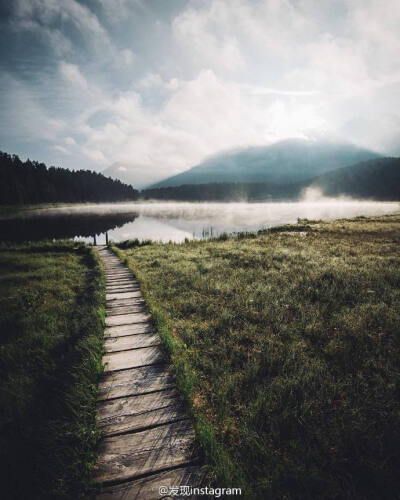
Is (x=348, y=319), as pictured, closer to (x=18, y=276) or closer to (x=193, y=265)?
(x=193, y=265)

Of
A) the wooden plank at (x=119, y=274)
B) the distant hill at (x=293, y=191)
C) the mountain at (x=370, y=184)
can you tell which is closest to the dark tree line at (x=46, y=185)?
the distant hill at (x=293, y=191)

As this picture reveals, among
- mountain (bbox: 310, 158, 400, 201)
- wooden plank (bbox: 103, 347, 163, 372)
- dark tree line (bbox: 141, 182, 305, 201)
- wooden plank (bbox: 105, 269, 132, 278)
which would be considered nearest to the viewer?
wooden plank (bbox: 103, 347, 163, 372)

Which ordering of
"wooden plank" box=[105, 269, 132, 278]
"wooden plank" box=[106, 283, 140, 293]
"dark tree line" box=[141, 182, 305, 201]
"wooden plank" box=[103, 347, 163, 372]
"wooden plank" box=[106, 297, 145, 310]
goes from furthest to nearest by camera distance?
"dark tree line" box=[141, 182, 305, 201] < "wooden plank" box=[105, 269, 132, 278] < "wooden plank" box=[106, 283, 140, 293] < "wooden plank" box=[106, 297, 145, 310] < "wooden plank" box=[103, 347, 163, 372]

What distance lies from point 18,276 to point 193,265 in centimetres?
848

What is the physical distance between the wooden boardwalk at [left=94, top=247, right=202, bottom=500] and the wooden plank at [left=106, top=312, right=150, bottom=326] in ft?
2.07

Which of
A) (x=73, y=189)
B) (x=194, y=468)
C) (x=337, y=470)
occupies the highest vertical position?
(x=73, y=189)

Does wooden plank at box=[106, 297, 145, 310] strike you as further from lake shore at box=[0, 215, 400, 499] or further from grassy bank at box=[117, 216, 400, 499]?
grassy bank at box=[117, 216, 400, 499]

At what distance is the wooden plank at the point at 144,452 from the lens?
2.67 metres

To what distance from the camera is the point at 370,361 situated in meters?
4.46

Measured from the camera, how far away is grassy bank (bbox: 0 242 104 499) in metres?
2.68

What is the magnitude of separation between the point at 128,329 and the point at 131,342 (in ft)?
2.14

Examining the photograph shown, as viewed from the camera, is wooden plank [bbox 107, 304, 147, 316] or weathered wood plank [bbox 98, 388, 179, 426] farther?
wooden plank [bbox 107, 304, 147, 316]

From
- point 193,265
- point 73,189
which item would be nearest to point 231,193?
point 73,189

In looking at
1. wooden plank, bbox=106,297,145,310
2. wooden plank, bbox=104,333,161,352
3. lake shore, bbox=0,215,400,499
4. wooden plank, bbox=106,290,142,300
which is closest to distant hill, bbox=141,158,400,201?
wooden plank, bbox=106,290,142,300
